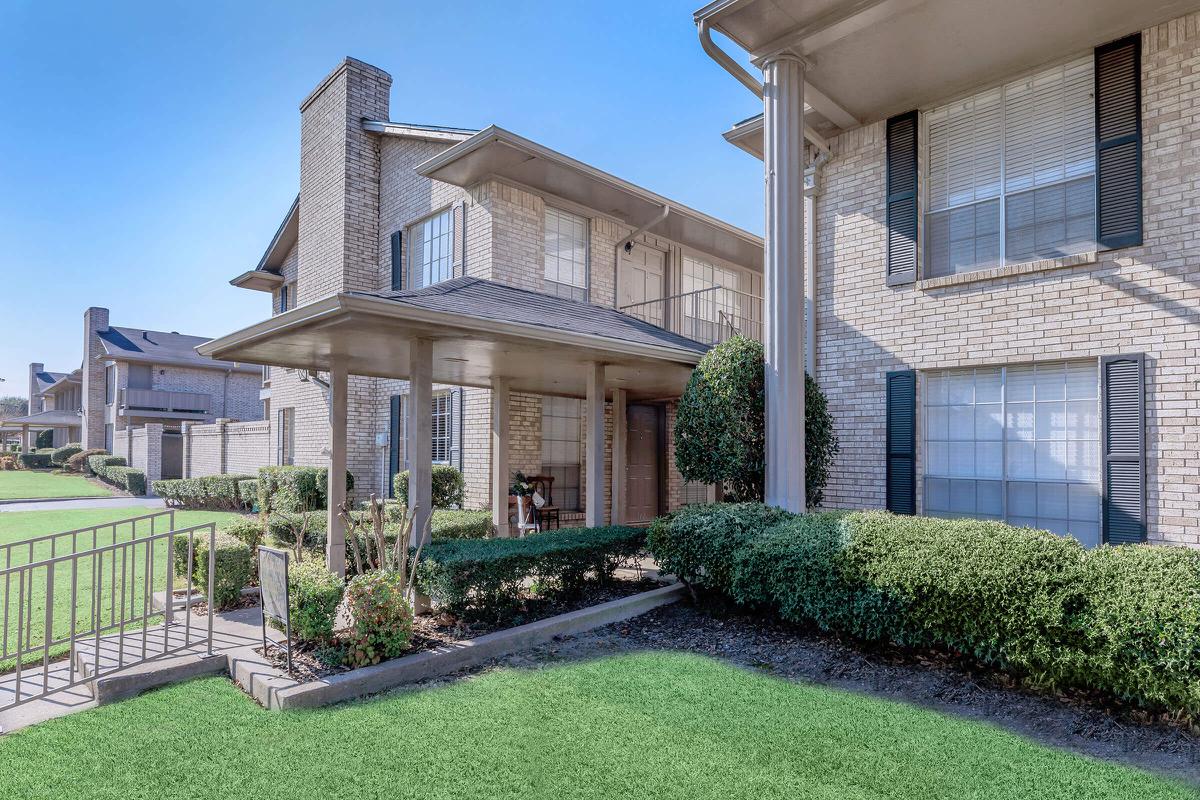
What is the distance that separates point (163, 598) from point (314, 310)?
12.6 feet

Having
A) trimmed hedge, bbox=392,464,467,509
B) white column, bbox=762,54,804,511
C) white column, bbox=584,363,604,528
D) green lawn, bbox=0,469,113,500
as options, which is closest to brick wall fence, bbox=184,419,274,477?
green lawn, bbox=0,469,113,500

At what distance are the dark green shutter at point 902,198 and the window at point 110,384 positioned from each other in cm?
3629

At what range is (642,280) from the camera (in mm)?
13867

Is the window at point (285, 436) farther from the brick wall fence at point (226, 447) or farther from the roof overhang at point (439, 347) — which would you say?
the roof overhang at point (439, 347)

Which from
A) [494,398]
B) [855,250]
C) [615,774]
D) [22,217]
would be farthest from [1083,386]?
[22,217]

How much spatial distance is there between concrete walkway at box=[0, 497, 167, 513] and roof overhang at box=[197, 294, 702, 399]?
44.0ft

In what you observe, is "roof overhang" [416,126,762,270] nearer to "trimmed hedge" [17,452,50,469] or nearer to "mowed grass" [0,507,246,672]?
"mowed grass" [0,507,246,672]

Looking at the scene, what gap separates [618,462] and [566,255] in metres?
4.36

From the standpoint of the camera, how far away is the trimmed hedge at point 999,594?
3824 mm

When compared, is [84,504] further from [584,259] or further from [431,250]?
[584,259]

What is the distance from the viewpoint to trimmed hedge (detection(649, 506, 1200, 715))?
382 centimetres

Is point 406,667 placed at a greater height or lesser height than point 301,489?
lesser

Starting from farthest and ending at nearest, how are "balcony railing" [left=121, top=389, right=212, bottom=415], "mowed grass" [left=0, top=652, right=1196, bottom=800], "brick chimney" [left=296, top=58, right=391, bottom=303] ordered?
"balcony railing" [left=121, top=389, right=212, bottom=415] → "brick chimney" [left=296, top=58, right=391, bottom=303] → "mowed grass" [left=0, top=652, right=1196, bottom=800]

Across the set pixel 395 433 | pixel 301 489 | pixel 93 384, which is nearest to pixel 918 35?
pixel 395 433
